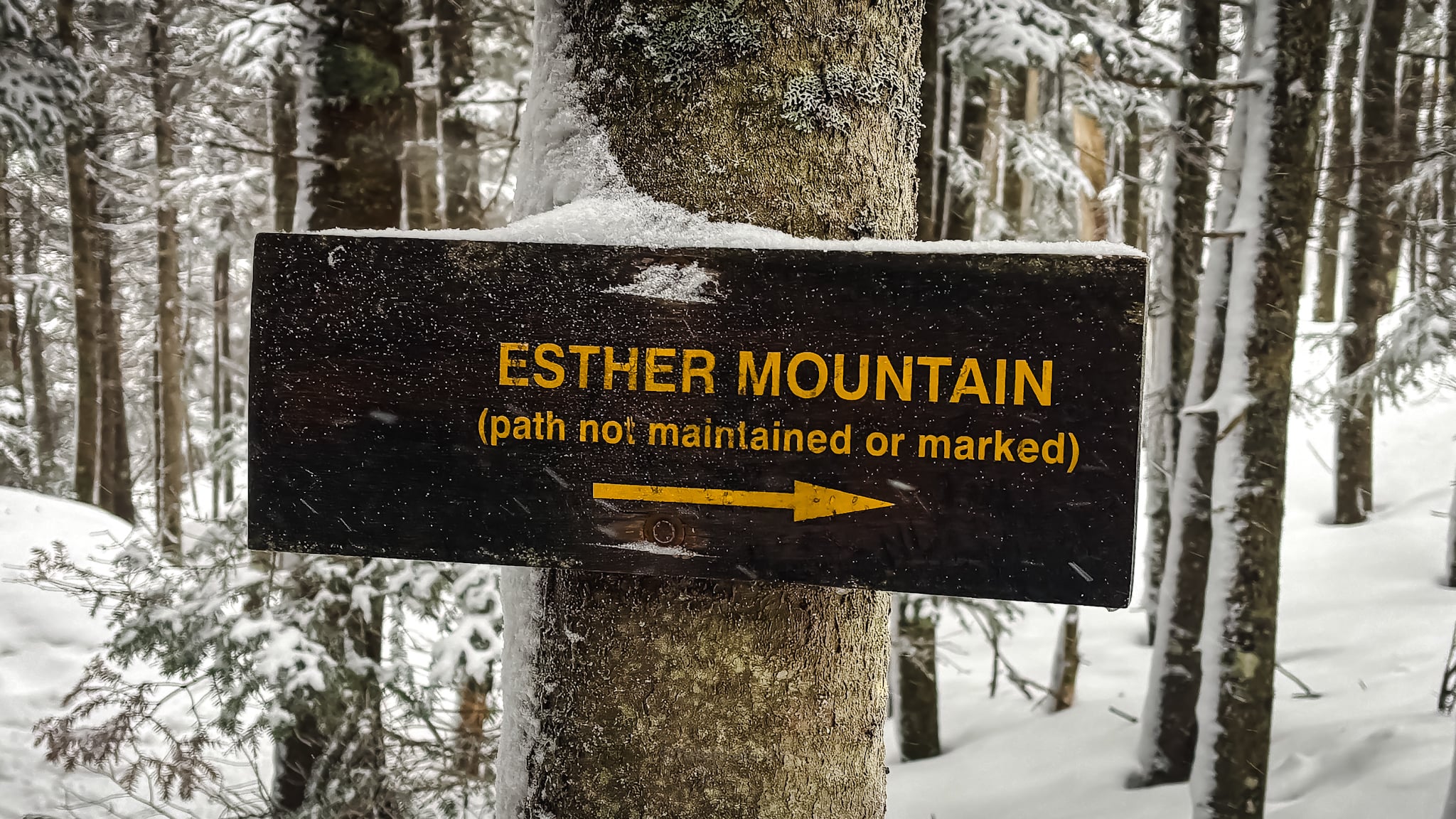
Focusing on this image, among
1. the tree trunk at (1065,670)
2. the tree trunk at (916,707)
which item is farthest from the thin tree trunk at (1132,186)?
the tree trunk at (916,707)

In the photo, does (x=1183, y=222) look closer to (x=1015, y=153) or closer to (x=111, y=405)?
(x=1015, y=153)

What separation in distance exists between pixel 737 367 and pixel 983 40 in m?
6.39

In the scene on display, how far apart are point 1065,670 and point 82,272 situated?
12810 millimetres

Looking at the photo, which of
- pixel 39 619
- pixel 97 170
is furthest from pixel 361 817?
pixel 97 170

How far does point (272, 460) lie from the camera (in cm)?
117

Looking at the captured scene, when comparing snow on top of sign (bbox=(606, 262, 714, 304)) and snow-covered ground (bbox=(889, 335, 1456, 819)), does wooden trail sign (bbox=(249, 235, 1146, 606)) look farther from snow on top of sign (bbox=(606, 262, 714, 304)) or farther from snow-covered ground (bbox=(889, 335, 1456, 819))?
snow-covered ground (bbox=(889, 335, 1456, 819))

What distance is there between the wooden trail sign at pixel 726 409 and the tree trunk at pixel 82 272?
12.3m

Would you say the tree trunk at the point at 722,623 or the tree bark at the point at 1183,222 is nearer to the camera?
the tree trunk at the point at 722,623

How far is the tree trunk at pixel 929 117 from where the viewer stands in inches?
258

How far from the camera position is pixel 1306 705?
696 centimetres

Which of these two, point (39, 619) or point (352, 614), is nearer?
point (352, 614)

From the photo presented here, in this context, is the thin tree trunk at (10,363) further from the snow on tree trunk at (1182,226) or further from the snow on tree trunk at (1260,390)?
the snow on tree trunk at (1260,390)

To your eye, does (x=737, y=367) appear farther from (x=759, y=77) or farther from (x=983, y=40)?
(x=983, y=40)

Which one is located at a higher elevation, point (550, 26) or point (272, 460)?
point (550, 26)
